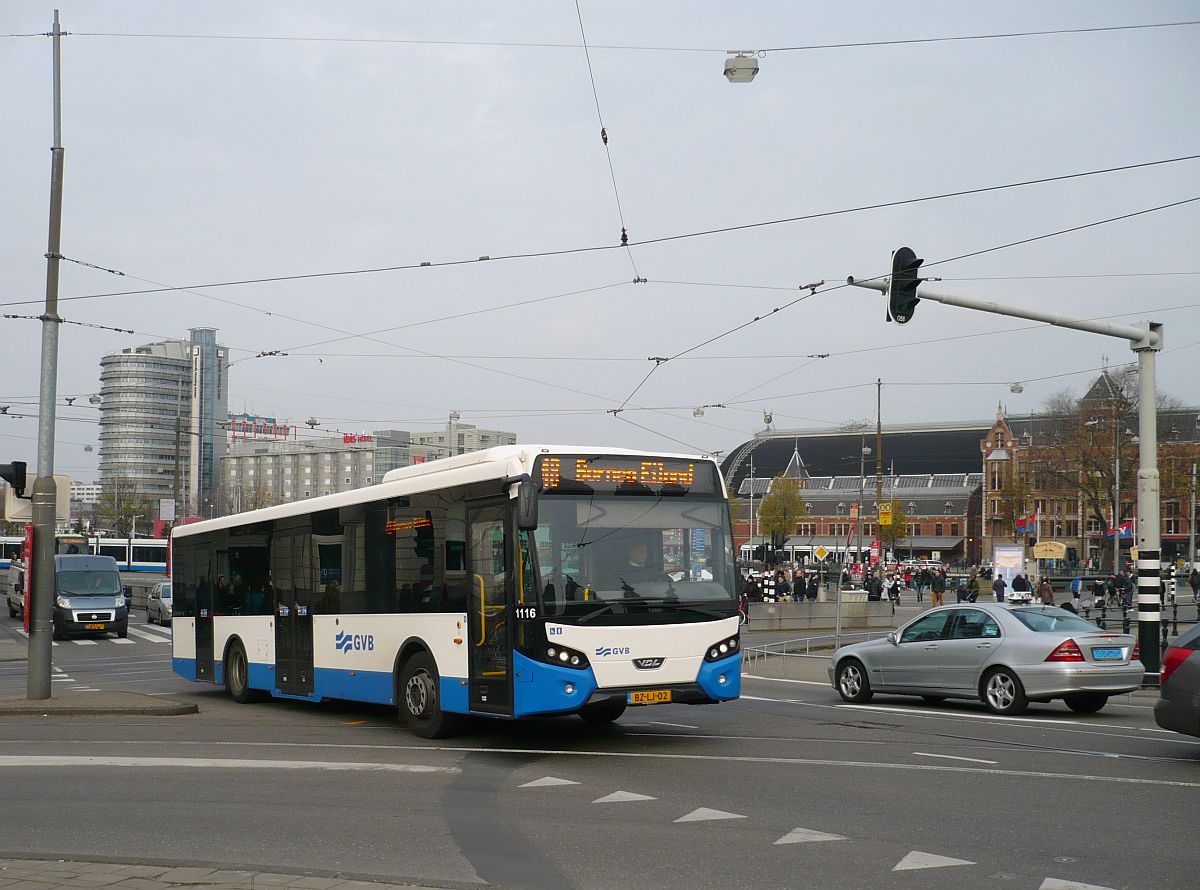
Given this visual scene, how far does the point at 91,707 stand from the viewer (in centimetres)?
1709

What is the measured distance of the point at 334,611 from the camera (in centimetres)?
1602

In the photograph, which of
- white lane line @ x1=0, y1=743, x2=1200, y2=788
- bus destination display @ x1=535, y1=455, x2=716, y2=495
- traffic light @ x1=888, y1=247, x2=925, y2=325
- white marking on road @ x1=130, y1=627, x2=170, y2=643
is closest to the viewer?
white lane line @ x1=0, y1=743, x2=1200, y2=788

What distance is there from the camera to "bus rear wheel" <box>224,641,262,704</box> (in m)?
19.1

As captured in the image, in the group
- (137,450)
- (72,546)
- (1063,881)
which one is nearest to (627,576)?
(1063,881)

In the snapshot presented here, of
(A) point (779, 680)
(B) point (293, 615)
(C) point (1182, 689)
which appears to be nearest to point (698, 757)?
(C) point (1182, 689)

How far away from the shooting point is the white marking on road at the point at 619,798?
9.72 metres

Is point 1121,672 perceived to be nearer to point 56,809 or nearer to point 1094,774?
point 1094,774

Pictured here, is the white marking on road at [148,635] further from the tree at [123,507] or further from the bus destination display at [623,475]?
the tree at [123,507]

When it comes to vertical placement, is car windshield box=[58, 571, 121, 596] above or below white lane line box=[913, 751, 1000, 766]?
above

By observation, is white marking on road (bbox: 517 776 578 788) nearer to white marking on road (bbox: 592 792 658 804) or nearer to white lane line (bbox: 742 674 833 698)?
white marking on road (bbox: 592 792 658 804)

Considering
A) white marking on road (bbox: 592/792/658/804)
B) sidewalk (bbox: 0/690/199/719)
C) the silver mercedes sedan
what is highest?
the silver mercedes sedan

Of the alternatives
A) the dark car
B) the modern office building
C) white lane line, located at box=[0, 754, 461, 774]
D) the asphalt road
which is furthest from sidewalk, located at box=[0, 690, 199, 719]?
the modern office building

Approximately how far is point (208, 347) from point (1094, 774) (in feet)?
270

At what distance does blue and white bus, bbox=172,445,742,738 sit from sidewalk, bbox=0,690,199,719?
132 inches
